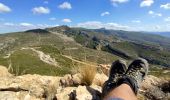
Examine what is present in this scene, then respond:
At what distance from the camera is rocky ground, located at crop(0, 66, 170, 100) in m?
4.65

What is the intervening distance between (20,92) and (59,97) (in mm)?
847

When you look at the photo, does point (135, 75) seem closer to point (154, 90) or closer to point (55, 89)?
point (154, 90)

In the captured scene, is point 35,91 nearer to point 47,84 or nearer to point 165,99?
point 47,84

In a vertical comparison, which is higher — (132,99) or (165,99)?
(132,99)

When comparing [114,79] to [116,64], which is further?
[116,64]

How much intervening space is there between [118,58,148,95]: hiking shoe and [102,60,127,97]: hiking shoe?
0.14 meters

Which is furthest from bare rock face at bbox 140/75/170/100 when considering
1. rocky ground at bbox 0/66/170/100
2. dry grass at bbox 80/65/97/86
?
dry grass at bbox 80/65/97/86

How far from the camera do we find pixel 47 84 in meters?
5.25

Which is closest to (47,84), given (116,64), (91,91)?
(91,91)

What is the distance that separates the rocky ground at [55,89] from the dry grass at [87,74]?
0.12 metres

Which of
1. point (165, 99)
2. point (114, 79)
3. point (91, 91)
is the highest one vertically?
point (114, 79)

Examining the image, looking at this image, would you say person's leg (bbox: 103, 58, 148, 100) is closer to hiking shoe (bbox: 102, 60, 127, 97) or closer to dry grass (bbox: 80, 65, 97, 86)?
hiking shoe (bbox: 102, 60, 127, 97)

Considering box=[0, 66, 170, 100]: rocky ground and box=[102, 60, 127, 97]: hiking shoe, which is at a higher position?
box=[102, 60, 127, 97]: hiking shoe

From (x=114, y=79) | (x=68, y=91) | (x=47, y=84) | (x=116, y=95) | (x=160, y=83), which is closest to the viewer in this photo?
(x=116, y=95)
